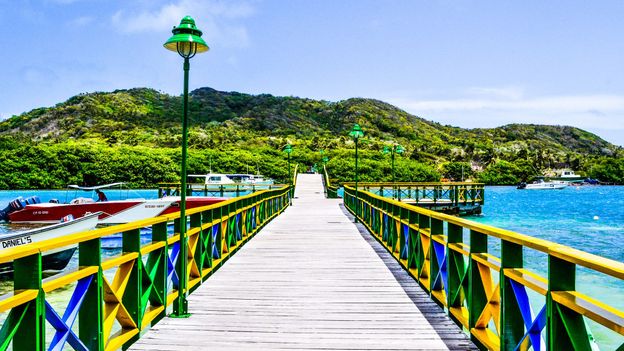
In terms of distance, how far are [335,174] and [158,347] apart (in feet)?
231

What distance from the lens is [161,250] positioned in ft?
17.4

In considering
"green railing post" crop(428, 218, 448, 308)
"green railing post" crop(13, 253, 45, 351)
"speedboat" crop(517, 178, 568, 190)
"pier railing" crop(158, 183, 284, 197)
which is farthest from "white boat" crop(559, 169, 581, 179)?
"green railing post" crop(13, 253, 45, 351)

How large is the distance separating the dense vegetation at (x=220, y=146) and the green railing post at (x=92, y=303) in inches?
2788

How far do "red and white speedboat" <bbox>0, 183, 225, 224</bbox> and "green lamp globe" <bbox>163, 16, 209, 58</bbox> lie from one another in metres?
18.0

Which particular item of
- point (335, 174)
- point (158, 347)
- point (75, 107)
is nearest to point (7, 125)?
point (75, 107)

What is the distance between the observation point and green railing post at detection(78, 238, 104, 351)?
3.72 meters

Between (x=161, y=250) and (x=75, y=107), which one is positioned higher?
(x=75, y=107)

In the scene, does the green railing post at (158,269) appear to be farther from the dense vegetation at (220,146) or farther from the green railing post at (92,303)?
the dense vegetation at (220,146)

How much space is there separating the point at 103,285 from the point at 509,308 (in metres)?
3.00

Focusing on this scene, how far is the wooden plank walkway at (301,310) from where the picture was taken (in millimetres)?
4758

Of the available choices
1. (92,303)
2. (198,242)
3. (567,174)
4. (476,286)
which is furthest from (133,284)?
(567,174)

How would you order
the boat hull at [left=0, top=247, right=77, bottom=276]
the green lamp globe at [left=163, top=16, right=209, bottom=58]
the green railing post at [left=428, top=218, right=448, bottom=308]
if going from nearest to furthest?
the green lamp globe at [left=163, top=16, right=209, bottom=58]
the green railing post at [left=428, top=218, right=448, bottom=308]
the boat hull at [left=0, top=247, right=77, bottom=276]

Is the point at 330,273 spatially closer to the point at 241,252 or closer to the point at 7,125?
the point at 241,252

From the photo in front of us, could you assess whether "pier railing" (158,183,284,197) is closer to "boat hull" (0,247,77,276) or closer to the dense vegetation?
"boat hull" (0,247,77,276)
